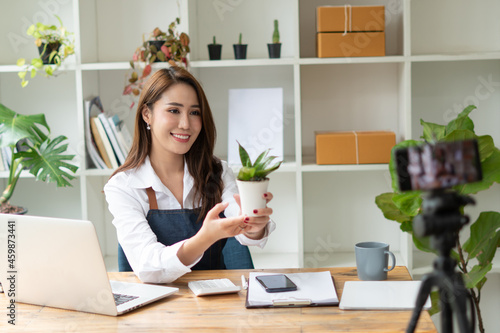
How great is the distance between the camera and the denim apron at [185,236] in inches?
81.8

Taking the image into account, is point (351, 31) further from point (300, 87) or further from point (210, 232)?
point (210, 232)

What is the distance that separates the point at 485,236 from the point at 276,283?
3.81ft

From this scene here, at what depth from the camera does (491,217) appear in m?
2.37

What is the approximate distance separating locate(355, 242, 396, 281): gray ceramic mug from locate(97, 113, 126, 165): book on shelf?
1.54 metres

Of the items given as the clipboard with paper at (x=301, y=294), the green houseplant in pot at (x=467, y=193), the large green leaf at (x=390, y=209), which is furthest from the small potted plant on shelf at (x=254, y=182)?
the large green leaf at (x=390, y=209)

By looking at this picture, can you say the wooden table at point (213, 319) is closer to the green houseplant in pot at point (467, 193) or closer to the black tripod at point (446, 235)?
the black tripod at point (446, 235)

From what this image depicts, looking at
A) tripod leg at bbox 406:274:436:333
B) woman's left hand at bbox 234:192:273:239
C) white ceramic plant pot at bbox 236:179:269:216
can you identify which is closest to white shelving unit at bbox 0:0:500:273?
woman's left hand at bbox 234:192:273:239

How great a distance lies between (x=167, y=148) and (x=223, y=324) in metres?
0.93

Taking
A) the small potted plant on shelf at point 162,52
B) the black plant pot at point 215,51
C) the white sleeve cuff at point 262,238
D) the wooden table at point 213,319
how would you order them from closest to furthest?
the wooden table at point 213,319 → the white sleeve cuff at point 262,238 → the small potted plant on shelf at point 162,52 → the black plant pot at point 215,51

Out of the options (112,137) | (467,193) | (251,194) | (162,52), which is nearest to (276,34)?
(162,52)

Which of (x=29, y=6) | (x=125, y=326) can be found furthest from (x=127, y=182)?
(x=29, y=6)

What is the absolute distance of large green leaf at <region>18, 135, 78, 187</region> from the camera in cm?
271

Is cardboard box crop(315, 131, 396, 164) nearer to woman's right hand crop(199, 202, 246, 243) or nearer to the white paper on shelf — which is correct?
the white paper on shelf

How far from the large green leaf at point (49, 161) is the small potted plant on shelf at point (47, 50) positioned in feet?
1.13
